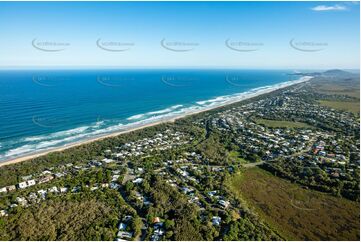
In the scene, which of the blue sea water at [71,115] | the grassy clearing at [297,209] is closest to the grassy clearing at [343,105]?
the blue sea water at [71,115]

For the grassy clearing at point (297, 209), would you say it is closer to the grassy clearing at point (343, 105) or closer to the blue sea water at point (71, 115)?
the blue sea water at point (71, 115)

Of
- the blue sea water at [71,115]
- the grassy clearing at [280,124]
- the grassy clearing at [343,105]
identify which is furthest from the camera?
the grassy clearing at [343,105]

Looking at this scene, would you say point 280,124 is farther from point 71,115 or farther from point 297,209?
point 71,115

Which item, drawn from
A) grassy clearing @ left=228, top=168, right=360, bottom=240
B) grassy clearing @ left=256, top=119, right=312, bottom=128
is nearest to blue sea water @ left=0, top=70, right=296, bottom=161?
grassy clearing @ left=256, top=119, right=312, bottom=128

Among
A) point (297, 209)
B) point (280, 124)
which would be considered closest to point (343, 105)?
point (280, 124)

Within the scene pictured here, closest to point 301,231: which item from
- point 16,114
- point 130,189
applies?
point 130,189

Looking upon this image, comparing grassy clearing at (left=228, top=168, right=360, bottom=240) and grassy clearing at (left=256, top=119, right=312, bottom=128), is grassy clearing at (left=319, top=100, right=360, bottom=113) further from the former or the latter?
grassy clearing at (left=228, top=168, right=360, bottom=240)
